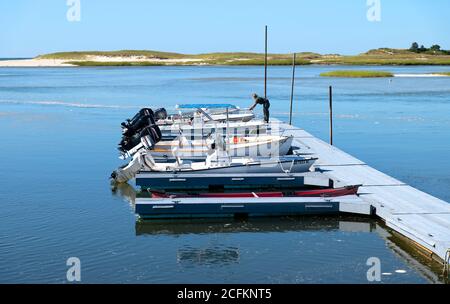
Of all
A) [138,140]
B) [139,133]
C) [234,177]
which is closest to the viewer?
[234,177]

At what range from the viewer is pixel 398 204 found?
1836 cm

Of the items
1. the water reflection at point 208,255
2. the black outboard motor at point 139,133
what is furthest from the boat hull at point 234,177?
the water reflection at point 208,255

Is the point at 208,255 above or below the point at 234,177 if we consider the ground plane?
below

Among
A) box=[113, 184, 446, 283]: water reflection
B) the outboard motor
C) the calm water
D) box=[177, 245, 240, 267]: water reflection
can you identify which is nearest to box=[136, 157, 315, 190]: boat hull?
the calm water

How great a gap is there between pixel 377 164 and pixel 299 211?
9188mm

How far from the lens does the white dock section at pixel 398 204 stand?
1552 cm

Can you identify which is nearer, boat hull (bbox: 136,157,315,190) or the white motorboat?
boat hull (bbox: 136,157,315,190)

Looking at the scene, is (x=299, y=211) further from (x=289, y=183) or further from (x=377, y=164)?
(x=377, y=164)

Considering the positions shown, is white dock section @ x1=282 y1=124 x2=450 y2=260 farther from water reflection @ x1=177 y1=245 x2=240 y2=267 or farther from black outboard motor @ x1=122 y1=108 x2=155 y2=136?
black outboard motor @ x1=122 y1=108 x2=155 y2=136

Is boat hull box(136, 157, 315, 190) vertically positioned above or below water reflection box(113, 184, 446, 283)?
above

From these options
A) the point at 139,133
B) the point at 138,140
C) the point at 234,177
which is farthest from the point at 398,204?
the point at 139,133

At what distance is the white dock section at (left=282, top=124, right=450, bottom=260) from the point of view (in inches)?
611

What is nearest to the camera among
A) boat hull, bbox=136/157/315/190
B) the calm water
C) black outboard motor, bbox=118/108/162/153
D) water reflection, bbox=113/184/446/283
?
the calm water

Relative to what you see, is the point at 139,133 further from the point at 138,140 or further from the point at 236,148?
the point at 236,148
